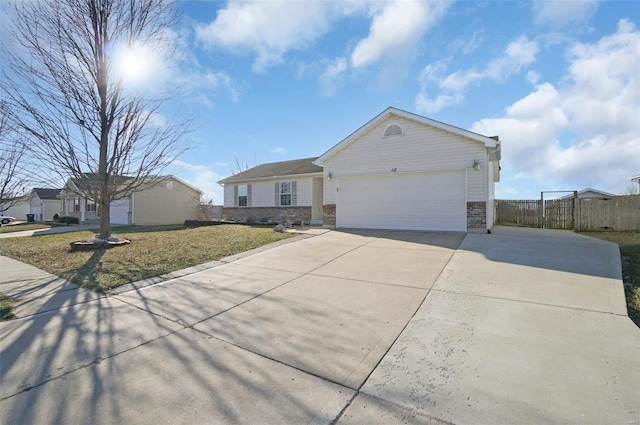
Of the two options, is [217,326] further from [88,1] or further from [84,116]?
[88,1]

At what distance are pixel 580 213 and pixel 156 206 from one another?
2663 cm

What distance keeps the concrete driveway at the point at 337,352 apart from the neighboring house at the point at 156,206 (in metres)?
18.9

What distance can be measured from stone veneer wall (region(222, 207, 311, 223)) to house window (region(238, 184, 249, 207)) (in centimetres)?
36

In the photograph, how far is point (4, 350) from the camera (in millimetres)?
3020

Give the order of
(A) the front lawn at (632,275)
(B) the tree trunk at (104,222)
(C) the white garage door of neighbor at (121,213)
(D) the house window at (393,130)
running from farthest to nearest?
(C) the white garage door of neighbor at (121,213)
(D) the house window at (393,130)
(B) the tree trunk at (104,222)
(A) the front lawn at (632,275)

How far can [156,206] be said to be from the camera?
22984mm

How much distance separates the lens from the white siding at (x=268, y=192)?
56.5 feet

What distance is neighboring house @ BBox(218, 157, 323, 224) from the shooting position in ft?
56.2

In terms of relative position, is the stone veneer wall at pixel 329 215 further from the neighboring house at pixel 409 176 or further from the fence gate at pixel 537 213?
the fence gate at pixel 537 213

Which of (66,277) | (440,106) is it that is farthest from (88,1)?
(440,106)

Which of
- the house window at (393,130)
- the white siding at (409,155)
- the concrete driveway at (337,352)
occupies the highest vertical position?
the house window at (393,130)

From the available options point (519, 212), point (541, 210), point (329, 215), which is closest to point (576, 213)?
point (541, 210)

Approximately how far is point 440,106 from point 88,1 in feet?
42.0

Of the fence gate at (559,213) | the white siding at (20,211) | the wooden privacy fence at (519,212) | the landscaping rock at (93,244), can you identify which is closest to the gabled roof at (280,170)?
the landscaping rock at (93,244)
